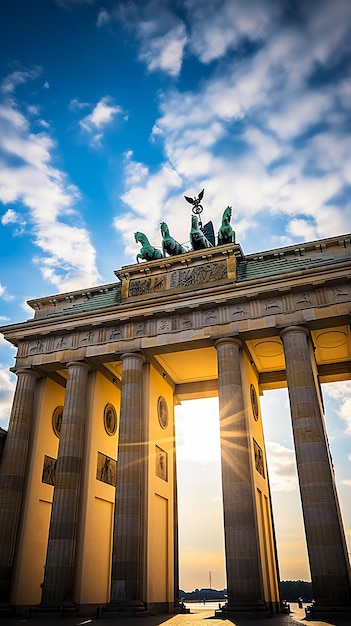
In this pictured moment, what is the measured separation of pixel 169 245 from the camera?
102 feet

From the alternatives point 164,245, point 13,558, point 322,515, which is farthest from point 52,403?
point 322,515

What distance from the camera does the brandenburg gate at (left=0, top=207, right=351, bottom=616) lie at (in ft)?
68.2

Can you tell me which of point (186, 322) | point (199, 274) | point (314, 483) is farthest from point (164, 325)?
point (314, 483)

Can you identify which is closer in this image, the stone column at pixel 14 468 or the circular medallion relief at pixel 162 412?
the stone column at pixel 14 468

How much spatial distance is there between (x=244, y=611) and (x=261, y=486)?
7.03 meters

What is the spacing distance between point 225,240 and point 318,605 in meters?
20.1

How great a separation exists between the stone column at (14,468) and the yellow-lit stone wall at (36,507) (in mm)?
432

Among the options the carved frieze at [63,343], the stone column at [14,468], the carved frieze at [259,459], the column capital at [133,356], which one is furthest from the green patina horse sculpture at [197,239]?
the stone column at [14,468]

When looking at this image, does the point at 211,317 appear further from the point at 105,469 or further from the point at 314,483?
the point at 105,469

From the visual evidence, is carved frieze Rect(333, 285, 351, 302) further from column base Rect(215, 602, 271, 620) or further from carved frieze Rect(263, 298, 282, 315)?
column base Rect(215, 602, 271, 620)

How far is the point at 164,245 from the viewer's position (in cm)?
3117

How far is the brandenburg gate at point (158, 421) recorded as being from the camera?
819 inches

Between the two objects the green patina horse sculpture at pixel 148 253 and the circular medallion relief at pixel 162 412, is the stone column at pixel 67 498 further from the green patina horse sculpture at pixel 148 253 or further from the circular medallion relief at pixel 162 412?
the green patina horse sculpture at pixel 148 253

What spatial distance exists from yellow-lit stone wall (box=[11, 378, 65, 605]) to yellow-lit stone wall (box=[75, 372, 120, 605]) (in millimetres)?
3177
